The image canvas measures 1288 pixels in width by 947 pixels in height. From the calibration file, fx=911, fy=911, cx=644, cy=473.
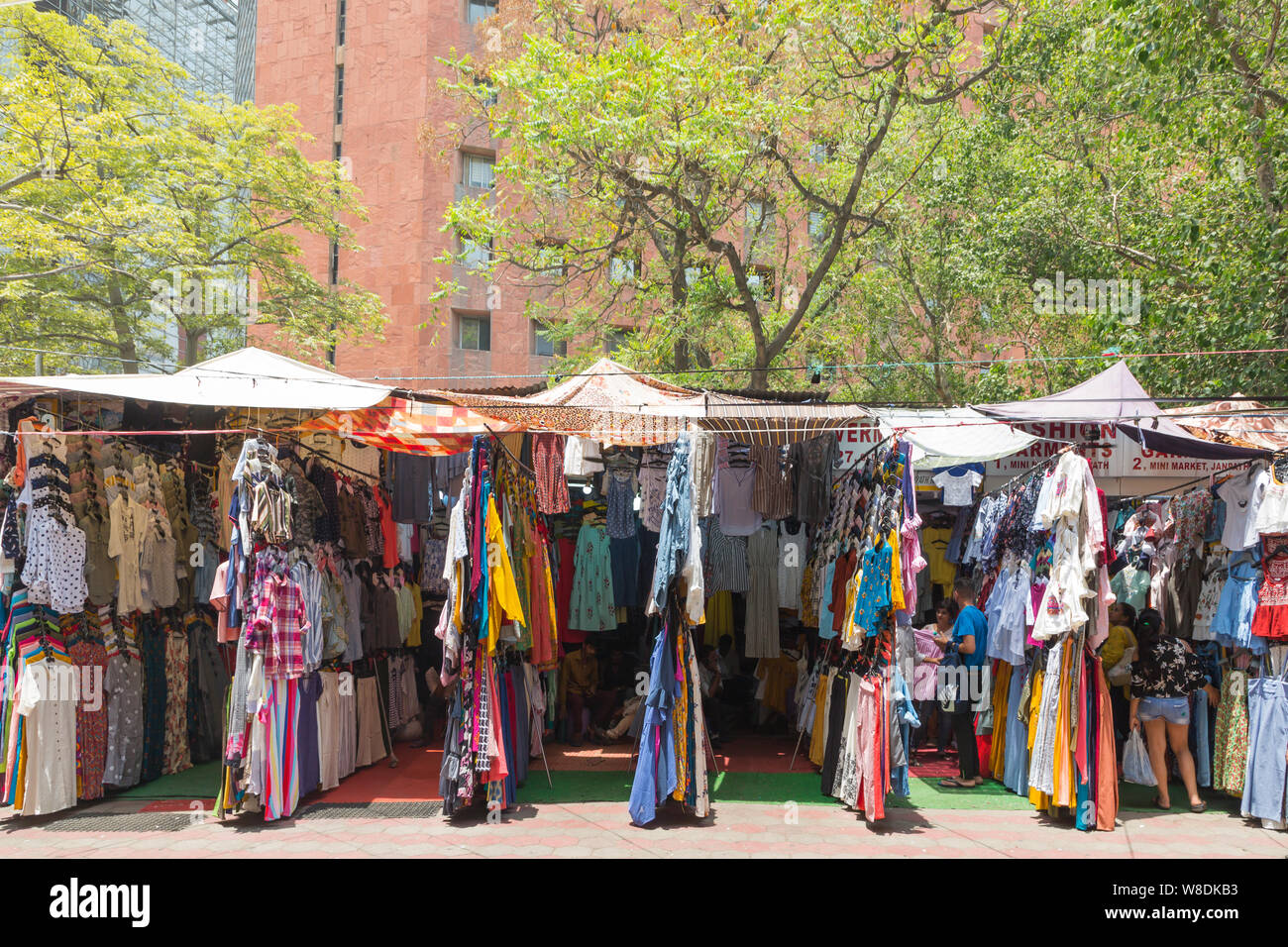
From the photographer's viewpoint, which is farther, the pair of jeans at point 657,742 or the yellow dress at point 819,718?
the yellow dress at point 819,718

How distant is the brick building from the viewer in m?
22.5

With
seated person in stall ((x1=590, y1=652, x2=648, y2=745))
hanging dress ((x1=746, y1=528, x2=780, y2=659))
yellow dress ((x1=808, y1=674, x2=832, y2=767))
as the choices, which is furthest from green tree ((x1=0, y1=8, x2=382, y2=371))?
yellow dress ((x1=808, y1=674, x2=832, y2=767))

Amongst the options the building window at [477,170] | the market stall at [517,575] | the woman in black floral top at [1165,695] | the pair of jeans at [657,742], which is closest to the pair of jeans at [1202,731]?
the market stall at [517,575]

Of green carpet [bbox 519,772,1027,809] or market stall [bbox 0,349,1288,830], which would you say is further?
green carpet [bbox 519,772,1027,809]

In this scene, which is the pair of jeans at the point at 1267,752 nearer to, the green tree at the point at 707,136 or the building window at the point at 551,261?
the green tree at the point at 707,136

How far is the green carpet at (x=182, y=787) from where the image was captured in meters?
6.84

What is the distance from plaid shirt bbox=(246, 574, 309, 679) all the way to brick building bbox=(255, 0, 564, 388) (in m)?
15.6

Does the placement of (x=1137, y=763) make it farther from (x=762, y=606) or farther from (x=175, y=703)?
(x=175, y=703)

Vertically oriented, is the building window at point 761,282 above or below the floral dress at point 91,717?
above

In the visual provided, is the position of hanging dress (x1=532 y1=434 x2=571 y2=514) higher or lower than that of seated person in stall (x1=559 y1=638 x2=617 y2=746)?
higher

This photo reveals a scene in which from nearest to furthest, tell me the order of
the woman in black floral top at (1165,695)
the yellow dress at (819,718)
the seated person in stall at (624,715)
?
the woman in black floral top at (1165,695)
the yellow dress at (819,718)
the seated person in stall at (624,715)

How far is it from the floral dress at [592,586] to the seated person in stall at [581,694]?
0.60 metres

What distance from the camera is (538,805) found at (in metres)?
6.82

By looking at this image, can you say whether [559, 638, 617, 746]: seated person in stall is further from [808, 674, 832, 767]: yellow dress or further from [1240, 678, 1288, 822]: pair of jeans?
[1240, 678, 1288, 822]: pair of jeans
